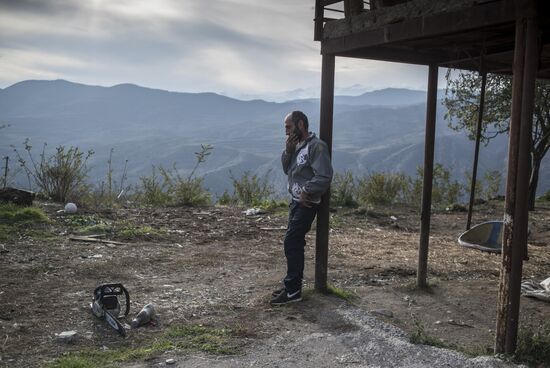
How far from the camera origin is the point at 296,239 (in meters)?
5.78

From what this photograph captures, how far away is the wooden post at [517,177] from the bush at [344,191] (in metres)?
9.69

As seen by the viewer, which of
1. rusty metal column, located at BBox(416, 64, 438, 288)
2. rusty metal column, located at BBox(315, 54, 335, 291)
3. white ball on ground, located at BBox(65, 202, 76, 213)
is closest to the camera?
rusty metal column, located at BBox(315, 54, 335, 291)

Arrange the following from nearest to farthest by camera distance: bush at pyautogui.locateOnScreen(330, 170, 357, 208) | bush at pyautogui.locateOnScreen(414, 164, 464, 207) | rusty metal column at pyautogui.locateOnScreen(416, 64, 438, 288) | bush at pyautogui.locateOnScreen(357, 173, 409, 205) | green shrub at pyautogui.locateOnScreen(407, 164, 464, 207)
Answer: rusty metal column at pyautogui.locateOnScreen(416, 64, 438, 288) → bush at pyautogui.locateOnScreen(330, 170, 357, 208) → bush at pyautogui.locateOnScreen(357, 173, 409, 205) → green shrub at pyautogui.locateOnScreen(407, 164, 464, 207) → bush at pyautogui.locateOnScreen(414, 164, 464, 207)

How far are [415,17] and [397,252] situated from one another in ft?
16.4

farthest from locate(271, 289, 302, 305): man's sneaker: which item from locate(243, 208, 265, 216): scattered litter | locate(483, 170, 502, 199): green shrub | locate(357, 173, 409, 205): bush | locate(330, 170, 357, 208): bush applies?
locate(483, 170, 502, 199): green shrub

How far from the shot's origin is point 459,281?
7199mm

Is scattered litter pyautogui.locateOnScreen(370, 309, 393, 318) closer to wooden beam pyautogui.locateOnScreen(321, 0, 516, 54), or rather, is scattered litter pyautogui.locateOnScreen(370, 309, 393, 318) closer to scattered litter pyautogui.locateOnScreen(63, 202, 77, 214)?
wooden beam pyautogui.locateOnScreen(321, 0, 516, 54)

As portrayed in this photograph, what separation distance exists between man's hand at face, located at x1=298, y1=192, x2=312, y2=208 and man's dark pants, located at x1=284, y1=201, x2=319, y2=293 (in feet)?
0.19

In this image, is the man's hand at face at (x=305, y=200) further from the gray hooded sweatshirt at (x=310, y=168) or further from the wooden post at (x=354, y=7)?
the wooden post at (x=354, y=7)

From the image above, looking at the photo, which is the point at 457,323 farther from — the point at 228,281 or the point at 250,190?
the point at 250,190

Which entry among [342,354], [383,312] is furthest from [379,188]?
[342,354]

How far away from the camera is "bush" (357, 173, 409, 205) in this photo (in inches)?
616

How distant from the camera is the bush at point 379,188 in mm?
15656

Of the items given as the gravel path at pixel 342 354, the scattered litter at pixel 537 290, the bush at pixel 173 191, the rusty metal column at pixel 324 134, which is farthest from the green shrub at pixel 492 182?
the gravel path at pixel 342 354
